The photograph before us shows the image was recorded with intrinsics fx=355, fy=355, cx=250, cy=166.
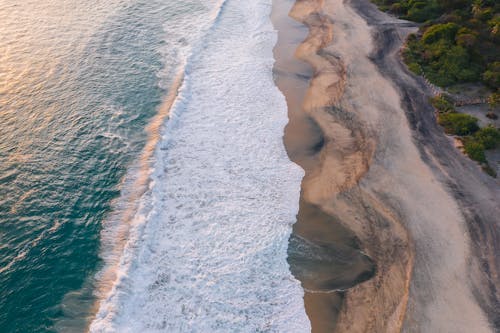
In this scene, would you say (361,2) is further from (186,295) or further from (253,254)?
(186,295)

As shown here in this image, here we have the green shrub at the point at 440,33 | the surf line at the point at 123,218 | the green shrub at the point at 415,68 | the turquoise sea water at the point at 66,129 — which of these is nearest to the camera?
the turquoise sea water at the point at 66,129

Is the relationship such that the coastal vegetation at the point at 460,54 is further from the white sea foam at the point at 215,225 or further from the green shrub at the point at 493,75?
the white sea foam at the point at 215,225

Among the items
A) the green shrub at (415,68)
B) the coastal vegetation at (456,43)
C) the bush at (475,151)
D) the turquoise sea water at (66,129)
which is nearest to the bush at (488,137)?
the bush at (475,151)

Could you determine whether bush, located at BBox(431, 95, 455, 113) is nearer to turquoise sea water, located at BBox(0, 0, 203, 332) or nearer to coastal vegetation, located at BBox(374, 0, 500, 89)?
coastal vegetation, located at BBox(374, 0, 500, 89)

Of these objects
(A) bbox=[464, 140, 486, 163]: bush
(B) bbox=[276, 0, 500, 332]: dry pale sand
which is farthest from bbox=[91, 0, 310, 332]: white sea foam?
(A) bbox=[464, 140, 486, 163]: bush

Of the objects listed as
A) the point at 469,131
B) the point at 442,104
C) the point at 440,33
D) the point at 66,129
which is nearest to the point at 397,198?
the point at 469,131

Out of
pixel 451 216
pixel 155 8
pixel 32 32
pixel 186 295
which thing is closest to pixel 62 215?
pixel 186 295
